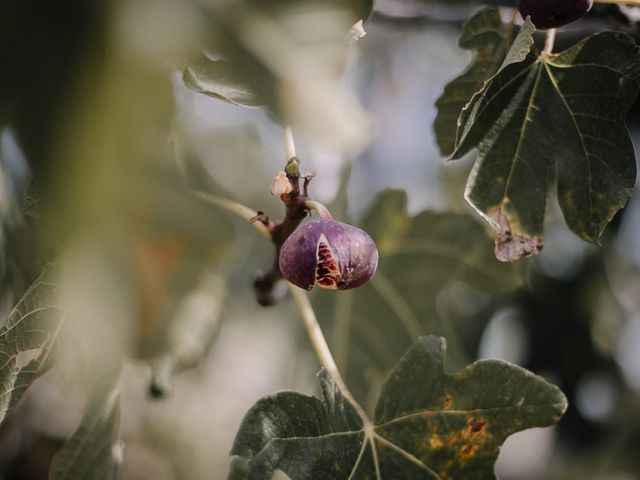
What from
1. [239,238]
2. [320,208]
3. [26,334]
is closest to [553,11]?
[320,208]

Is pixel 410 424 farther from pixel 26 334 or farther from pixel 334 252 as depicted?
pixel 26 334

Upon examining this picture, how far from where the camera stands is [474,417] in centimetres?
89

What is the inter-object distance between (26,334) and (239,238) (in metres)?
0.29

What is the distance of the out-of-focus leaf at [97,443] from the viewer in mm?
1100

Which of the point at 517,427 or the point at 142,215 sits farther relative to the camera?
the point at 517,427

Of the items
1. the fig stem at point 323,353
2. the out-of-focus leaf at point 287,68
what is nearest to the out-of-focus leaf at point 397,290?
the fig stem at point 323,353

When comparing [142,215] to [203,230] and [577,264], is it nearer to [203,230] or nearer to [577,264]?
[203,230]

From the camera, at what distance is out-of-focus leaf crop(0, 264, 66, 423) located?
0.88m

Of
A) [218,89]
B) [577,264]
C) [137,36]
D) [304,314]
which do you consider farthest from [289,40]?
[577,264]

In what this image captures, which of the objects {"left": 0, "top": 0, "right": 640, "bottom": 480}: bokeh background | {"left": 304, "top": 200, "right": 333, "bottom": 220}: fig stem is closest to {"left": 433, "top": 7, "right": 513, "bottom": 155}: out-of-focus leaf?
{"left": 0, "top": 0, "right": 640, "bottom": 480}: bokeh background

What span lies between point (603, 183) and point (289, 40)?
0.61m

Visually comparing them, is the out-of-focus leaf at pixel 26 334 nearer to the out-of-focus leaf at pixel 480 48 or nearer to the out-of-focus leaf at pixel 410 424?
the out-of-focus leaf at pixel 410 424

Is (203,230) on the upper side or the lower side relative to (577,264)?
upper

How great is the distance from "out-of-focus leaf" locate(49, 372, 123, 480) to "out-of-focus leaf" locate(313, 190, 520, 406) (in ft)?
1.55
